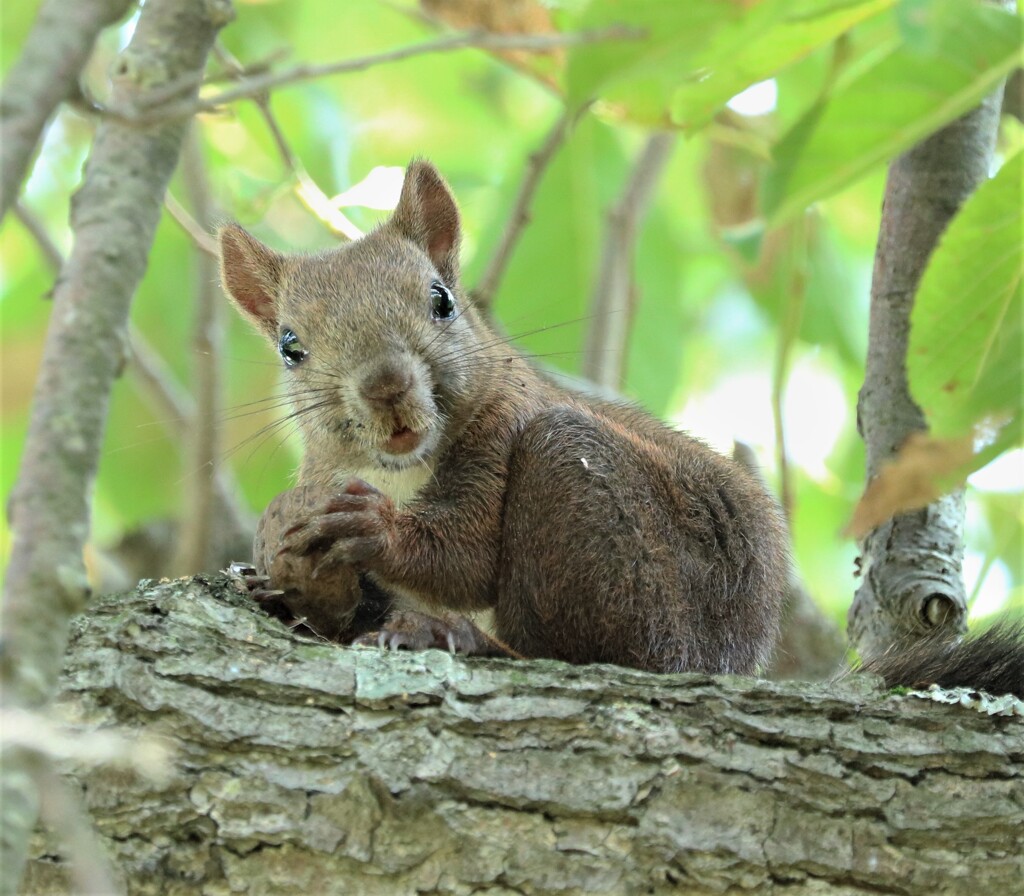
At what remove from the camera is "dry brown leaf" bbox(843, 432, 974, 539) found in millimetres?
1825

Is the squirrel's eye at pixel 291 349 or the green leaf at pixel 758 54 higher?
the green leaf at pixel 758 54

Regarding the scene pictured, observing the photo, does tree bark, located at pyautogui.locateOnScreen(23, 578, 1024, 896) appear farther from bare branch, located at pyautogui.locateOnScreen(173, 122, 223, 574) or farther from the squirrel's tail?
bare branch, located at pyautogui.locateOnScreen(173, 122, 223, 574)

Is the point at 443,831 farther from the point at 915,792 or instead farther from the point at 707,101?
the point at 707,101

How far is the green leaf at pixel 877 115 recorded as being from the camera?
3.31 m

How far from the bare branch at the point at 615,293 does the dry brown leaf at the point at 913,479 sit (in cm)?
342

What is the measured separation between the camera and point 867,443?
13.7 ft

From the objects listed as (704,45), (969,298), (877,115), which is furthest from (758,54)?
(969,298)

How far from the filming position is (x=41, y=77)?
1.71m

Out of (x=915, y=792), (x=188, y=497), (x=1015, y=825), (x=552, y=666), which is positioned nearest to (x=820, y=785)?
(x=915, y=792)

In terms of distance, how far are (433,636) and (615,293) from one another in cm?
249

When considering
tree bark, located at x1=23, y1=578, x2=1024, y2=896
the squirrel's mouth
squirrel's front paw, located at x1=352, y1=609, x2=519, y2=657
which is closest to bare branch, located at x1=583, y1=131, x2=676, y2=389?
the squirrel's mouth

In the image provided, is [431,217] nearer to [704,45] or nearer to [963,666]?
[704,45]

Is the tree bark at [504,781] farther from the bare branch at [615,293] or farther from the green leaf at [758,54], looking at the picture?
the bare branch at [615,293]

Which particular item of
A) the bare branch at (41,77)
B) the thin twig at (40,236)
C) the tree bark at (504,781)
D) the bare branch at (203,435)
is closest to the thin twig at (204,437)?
the bare branch at (203,435)
